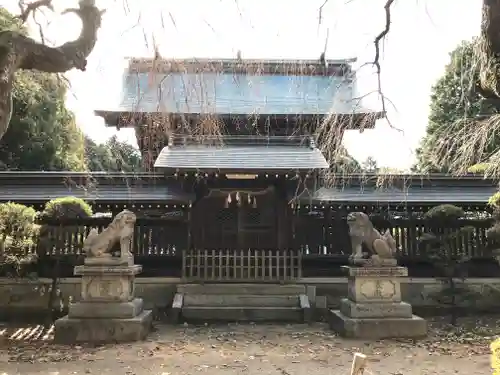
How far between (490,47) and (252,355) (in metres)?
5.43

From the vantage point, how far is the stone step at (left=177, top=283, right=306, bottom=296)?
1118 cm

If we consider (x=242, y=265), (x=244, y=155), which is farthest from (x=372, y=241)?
(x=244, y=155)

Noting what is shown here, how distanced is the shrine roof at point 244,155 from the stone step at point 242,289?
9.23 ft

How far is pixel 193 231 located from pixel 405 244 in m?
5.47

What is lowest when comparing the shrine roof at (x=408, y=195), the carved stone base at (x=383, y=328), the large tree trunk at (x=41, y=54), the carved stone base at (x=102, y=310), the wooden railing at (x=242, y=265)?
the carved stone base at (x=383, y=328)

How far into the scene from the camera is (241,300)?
1102 centimetres

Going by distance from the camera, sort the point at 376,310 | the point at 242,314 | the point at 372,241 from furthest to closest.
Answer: the point at 242,314 → the point at 372,241 → the point at 376,310

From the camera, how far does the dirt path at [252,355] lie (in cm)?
632

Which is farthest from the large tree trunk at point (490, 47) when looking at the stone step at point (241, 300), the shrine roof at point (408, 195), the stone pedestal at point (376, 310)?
the stone step at point (241, 300)

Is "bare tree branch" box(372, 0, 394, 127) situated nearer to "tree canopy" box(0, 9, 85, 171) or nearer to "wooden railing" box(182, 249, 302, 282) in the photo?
"wooden railing" box(182, 249, 302, 282)

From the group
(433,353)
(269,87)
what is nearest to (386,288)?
(433,353)

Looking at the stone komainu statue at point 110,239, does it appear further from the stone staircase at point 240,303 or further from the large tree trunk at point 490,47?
the large tree trunk at point 490,47

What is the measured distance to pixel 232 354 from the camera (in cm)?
732

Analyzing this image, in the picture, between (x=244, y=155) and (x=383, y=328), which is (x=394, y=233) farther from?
(x=244, y=155)
